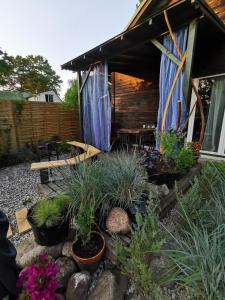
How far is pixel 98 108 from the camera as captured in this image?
4.73m

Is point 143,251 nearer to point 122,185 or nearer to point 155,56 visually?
point 122,185

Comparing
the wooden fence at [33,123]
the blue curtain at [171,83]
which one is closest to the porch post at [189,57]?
the blue curtain at [171,83]

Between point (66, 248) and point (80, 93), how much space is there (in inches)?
181

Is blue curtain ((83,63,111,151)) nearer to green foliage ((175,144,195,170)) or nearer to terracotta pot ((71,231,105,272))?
green foliage ((175,144,195,170))

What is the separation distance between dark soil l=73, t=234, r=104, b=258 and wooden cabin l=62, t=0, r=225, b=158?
8.28 ft

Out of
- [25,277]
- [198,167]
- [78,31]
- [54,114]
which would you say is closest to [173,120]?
[198,167]

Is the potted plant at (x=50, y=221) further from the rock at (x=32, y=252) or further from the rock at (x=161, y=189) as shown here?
the rock at (x=161, y=189)

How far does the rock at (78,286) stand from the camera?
1.27m

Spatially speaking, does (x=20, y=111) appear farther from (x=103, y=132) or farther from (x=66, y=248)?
(x=66, y=248)

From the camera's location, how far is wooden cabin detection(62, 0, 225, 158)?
8.34 ft

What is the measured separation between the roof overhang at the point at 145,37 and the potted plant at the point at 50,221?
3.06 m

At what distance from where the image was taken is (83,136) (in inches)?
216

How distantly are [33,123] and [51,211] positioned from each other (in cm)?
457

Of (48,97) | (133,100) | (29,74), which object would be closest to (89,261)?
(133,100)
